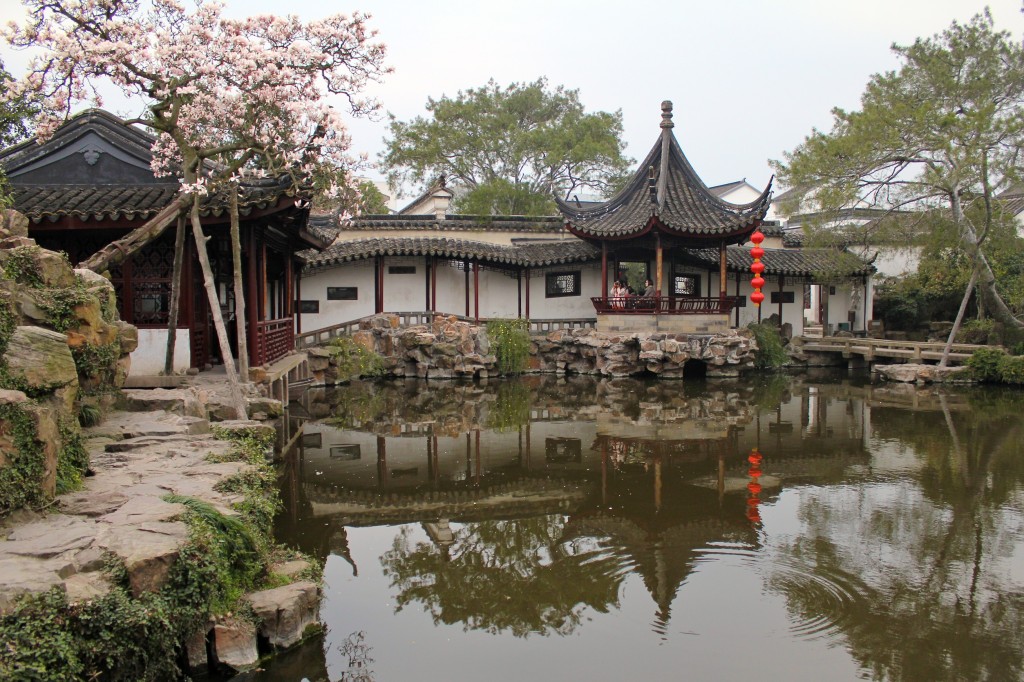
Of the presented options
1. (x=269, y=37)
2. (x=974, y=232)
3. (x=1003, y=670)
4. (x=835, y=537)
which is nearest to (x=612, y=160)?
(x=974, y=232)

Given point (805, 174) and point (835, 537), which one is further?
point (805, 174)

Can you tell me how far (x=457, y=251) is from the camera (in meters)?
20.6

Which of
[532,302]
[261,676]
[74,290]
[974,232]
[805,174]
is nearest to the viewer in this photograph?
[261,676]

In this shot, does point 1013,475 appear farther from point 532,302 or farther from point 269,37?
point 532,302

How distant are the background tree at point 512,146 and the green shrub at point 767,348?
36.5ft

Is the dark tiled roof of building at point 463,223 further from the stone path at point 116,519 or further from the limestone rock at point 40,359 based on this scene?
the limestone rock at point 40,359

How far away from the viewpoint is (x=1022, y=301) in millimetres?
19250

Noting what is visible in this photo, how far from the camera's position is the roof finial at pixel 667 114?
73.3 feet

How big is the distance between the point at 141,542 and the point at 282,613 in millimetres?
964

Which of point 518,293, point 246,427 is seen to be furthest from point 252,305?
point 518,293

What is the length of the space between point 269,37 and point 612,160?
22.4 meters

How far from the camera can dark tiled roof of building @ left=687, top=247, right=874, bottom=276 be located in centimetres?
2202

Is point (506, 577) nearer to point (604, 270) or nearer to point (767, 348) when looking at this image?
point (604, 270)

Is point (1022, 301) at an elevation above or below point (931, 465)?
above
